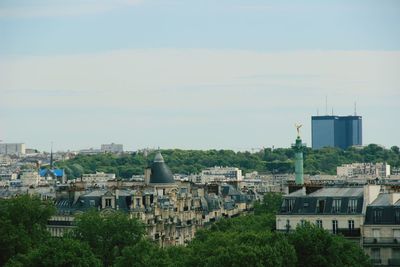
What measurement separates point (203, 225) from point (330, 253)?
145ft

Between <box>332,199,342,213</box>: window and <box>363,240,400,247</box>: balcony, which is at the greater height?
<box>332,199,342,213</box>: window

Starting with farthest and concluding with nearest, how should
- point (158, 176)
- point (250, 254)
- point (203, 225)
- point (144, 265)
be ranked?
point (158, 176), point (203, 225), point (144, 265), point (250, 254)

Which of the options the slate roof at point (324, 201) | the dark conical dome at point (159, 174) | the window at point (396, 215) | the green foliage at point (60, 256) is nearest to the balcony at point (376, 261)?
the window at point (396, 215)

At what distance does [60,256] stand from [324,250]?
13672 mm

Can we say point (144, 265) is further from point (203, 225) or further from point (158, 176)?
point (158, 176)

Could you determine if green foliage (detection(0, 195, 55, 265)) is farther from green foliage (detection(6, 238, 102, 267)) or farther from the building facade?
the building facade

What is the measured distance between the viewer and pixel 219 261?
77062 millimetres

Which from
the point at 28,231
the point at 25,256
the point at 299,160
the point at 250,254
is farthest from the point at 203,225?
the point at 250,254

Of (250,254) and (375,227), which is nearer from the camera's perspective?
(250,254)

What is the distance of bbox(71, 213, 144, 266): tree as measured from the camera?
311 ft

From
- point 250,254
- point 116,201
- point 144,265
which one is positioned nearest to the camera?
point 250,254

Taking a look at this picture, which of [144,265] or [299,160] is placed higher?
[299,160]

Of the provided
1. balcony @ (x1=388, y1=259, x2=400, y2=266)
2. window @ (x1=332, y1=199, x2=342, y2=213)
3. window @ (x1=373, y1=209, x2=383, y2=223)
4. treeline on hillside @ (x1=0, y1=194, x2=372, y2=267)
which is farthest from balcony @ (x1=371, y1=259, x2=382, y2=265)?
window @ (x1=332, y1=199, x2=342, y2=213)

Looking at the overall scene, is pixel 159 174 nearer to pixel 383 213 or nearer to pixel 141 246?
pixel 141 246
